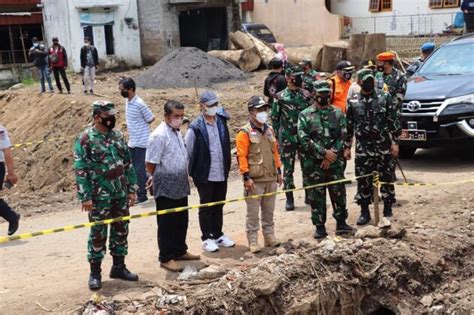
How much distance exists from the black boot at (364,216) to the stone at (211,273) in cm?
223

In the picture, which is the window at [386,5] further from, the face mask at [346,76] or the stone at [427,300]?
the stone at [427,300]

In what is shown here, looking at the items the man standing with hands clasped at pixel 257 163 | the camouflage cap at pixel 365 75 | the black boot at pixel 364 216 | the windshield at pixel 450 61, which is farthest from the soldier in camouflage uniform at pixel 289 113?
the windshield at pixel 450 61

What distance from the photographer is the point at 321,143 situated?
7.33 metres

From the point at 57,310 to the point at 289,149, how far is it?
160 inches

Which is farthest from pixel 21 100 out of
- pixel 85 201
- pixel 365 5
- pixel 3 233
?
pixel 365 5

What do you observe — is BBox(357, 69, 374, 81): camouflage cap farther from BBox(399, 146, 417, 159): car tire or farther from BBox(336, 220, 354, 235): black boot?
BBox(399, 146, 417, 159): car tire

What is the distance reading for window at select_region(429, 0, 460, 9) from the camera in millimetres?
32406

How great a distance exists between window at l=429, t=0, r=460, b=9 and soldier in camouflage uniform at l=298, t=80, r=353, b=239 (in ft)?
90.5

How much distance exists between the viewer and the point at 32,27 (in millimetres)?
33375

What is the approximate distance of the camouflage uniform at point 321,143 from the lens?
734cm

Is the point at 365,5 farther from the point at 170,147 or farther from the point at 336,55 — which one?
the point at 170,147

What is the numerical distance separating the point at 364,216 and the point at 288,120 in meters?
1.61

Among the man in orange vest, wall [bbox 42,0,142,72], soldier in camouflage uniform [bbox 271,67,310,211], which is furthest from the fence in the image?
soldier in camouflage uniform [bbox 271,67,310,211]

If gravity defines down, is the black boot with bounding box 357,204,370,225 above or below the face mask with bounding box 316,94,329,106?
below
